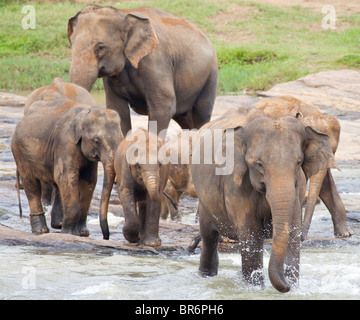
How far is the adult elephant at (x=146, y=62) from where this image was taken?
10305 mm

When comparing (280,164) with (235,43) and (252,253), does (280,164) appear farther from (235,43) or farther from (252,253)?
(235,43)

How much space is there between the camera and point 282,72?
82.6 feet

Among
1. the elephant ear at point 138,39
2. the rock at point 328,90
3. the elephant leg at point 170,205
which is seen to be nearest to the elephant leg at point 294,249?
the elephant leg at point 170,205

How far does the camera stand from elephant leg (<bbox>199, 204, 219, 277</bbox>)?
22.6 ft

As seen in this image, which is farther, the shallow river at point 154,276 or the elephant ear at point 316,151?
the shallow river at point 154,276

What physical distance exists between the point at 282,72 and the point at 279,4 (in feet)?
45.7

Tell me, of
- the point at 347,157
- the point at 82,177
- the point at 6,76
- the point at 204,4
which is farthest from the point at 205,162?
the point at 204,4

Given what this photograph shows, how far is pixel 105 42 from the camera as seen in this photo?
1035cm

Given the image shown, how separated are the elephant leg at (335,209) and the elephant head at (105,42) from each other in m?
2.98

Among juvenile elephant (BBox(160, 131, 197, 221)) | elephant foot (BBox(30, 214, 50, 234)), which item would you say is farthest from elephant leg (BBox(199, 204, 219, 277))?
juvenile elephant (BBox(160, 131, 197, 221))

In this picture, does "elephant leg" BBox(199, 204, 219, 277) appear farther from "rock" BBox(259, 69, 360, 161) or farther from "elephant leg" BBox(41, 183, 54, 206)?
"rock" BBox(259, 69, 360, 161)

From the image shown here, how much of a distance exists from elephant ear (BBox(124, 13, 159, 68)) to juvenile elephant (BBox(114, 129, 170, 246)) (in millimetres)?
2300

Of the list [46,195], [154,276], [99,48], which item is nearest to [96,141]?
[154,276]

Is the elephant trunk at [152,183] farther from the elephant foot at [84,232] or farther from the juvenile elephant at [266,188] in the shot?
the juvenile elephant at [266,188]
